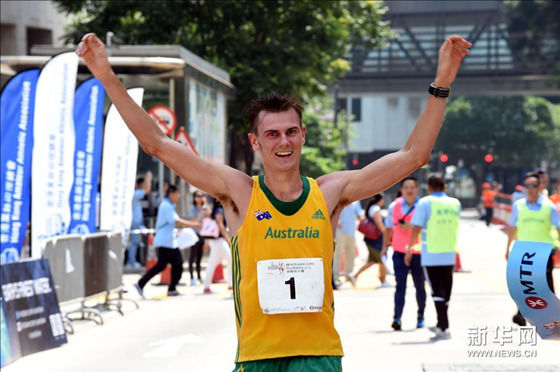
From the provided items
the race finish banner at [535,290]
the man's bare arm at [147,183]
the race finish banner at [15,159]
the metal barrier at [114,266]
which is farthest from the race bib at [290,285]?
the man's bare arm at [147,183]

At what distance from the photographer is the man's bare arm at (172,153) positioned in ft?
16.4

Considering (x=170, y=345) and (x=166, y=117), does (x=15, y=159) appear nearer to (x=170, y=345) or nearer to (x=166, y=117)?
(x=170, y=345)

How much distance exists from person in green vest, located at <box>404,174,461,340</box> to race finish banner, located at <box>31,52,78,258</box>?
442 cm

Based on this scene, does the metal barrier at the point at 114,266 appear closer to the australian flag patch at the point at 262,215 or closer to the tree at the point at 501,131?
the australian flag patch at the point at 262,215

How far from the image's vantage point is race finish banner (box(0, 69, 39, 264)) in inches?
537

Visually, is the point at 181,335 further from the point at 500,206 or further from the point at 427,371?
the point at 500,206

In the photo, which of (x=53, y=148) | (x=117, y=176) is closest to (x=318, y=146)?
(x=117, y=176)

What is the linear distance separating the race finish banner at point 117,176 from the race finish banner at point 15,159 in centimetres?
360

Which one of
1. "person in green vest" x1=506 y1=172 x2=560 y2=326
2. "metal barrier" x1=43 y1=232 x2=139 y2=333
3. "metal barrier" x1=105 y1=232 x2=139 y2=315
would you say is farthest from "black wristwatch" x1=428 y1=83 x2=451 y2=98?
"metal barrier" x1=105 y1=232 x2=139 y2=315

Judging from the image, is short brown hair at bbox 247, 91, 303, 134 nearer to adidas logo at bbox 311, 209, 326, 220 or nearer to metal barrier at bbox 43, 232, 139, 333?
adidas logo at bbox 311, 209, 326, 220

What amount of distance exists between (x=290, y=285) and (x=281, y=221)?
0.89 ft

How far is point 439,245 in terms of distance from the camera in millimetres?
12633

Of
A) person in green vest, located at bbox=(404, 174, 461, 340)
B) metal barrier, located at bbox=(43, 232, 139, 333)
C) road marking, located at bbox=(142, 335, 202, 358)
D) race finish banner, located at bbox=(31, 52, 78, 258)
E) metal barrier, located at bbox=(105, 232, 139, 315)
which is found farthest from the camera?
metal barrier, located at bbox=(105, 232, 139, 315)

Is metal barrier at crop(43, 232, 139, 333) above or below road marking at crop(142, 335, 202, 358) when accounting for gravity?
above
